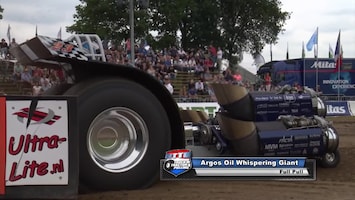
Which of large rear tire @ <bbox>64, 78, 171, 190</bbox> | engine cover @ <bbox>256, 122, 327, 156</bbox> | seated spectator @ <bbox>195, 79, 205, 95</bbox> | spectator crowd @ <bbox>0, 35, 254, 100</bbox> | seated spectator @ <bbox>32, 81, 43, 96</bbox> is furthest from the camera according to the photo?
seated spectator @ <bbox>195, 79, 205, 95</bbox>

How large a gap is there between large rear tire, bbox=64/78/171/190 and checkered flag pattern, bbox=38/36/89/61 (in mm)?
284

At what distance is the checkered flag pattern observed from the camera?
4059 millimetres

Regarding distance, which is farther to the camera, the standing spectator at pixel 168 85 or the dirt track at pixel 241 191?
the standing spectator at pixel 168 85

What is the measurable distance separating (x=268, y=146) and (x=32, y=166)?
8.77 feet

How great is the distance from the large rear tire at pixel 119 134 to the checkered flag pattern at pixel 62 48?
284 millimetres

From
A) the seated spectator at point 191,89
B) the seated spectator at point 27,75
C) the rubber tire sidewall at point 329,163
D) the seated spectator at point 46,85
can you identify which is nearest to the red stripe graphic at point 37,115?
the seated spectator at point 46,85

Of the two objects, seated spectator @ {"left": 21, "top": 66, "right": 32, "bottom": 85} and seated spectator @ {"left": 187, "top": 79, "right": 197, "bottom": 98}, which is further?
seated spectator @ {"left": 187, "top": 79, "right": 197, "bottom": 98}

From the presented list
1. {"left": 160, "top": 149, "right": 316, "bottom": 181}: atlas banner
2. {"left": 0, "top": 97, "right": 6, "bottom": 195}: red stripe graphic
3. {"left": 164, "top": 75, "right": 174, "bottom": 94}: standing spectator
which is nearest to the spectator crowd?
{"left": 164, "top": 75, "right": 174, "bottom": 94}: standing spectator

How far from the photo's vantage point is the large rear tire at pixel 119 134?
14.0 feet

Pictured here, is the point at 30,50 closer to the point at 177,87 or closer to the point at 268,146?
the point at 268,146

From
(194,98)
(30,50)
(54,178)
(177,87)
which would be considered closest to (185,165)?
(54,178)

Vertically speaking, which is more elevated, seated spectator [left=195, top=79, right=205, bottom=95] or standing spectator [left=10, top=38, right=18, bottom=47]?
standing spectator [left=10, top=38, right=18, bottom=47]

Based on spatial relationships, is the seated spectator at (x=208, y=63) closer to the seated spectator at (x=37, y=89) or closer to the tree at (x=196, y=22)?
the tree at (x=196, y=22)

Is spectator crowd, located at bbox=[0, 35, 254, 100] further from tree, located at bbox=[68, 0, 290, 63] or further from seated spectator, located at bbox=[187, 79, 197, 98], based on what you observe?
tree, located at bbox=[68, 0, 290, 63]
